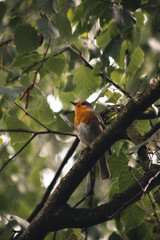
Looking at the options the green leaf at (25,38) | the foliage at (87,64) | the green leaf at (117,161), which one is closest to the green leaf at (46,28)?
the foliage at (87,64)

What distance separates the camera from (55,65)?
2434mm

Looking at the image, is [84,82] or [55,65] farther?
[84,82]

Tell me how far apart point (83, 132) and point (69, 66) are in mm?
955

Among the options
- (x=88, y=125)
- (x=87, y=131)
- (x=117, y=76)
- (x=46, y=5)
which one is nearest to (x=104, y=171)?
(x=87, y=131)

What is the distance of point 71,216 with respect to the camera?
2168 mm

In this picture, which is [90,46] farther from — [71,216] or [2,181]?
[2,181]

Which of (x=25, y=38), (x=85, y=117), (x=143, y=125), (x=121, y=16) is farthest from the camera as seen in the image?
(x=85, y=117)

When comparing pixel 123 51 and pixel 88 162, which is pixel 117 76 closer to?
pixel 123 51

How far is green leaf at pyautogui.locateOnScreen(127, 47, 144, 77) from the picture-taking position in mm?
2277

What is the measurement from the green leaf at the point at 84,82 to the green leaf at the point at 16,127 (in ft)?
1.98

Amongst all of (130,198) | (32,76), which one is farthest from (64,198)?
(32,76)

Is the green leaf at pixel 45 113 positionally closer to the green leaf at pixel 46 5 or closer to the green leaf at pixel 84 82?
the green leaf at pixel 84 82

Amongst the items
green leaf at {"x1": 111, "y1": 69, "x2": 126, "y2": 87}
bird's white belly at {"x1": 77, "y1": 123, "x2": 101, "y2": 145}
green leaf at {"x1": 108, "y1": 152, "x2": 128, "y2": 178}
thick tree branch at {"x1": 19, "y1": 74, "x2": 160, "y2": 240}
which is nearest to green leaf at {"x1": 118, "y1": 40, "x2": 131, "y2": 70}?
green leaf at {"x1": 111, "y1": 69, "x2": 126, "y2": 87}

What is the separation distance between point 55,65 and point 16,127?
63 cm
